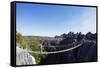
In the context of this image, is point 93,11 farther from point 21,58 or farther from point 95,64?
point 21,58

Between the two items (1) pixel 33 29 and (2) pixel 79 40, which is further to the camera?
(2) pixel 79 40

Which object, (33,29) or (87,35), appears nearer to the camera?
(33,29)

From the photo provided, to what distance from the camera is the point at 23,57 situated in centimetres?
241

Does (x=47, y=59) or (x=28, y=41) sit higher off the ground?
(x=28, y=41)

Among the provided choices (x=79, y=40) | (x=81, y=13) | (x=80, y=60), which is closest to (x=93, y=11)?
(x=81, y=13)

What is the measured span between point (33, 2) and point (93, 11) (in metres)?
0.66

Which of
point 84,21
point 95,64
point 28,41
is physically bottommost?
point 95,64

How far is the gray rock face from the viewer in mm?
2381

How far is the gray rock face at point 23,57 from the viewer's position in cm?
238

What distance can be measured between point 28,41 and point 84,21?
63 cm

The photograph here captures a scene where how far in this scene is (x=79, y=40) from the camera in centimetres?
269

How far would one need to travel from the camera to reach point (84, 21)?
2.71 meters
